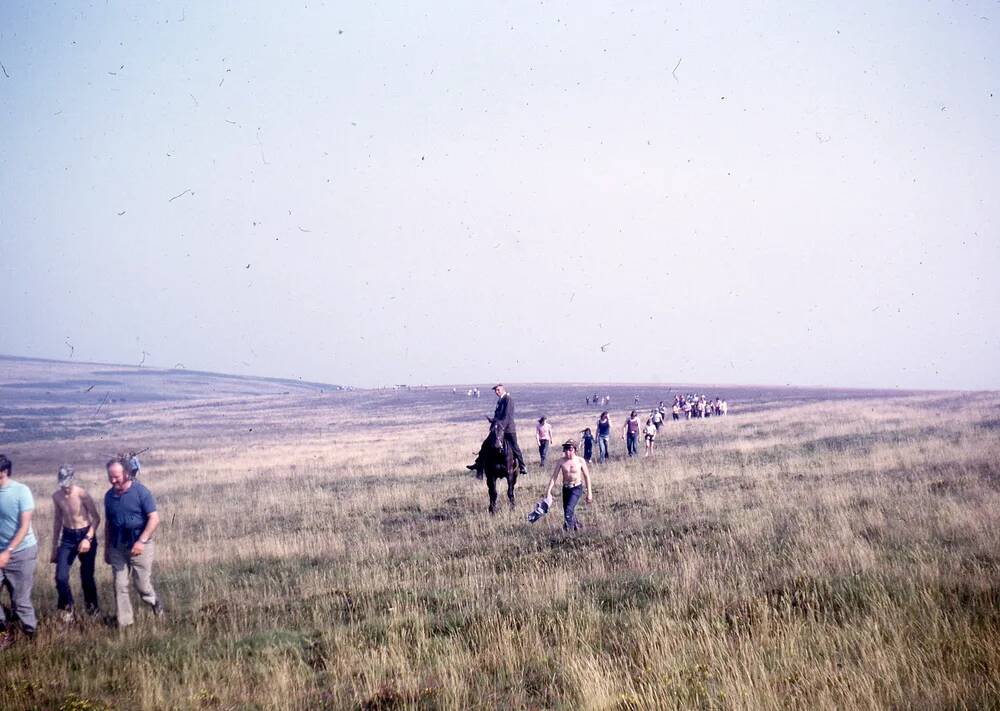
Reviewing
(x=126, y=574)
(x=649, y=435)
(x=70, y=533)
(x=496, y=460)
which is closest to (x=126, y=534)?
(x=126, y=574)

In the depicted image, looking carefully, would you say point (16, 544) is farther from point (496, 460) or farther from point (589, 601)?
point (496, 460)

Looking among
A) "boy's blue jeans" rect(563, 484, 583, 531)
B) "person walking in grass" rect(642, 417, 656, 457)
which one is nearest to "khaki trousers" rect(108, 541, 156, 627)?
"boy's blue jeans" rect(563, 484, 583, 531)

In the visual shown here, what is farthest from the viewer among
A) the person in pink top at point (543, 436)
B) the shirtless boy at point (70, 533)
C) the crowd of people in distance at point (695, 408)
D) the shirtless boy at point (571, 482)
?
the crowd of people in distance at point (695, 408)

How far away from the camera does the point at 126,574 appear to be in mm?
8539

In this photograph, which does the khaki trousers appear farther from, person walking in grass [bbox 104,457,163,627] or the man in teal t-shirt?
the man in teal t-shirt

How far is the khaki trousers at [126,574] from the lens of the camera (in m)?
8.39

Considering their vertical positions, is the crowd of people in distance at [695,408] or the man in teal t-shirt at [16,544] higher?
the man in teal t-shirt at [16,544]

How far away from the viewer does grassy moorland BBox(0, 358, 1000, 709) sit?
5.44m

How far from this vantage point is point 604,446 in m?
25.3

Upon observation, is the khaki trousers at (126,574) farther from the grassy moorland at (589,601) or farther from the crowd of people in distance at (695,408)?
the crowd of people in distance at (695,408)

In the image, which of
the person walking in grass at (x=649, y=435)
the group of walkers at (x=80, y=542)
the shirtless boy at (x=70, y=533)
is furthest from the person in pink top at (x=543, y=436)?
the shirtless boy at (x=70, y=533)

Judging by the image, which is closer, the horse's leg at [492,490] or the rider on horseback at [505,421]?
the rider on horseback at [505,421]

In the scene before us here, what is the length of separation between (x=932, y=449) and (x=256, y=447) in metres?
39.9

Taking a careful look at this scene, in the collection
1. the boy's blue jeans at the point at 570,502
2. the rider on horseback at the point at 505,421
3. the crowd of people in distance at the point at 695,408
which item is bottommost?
the crowd of people in distance at the point at 695,408
